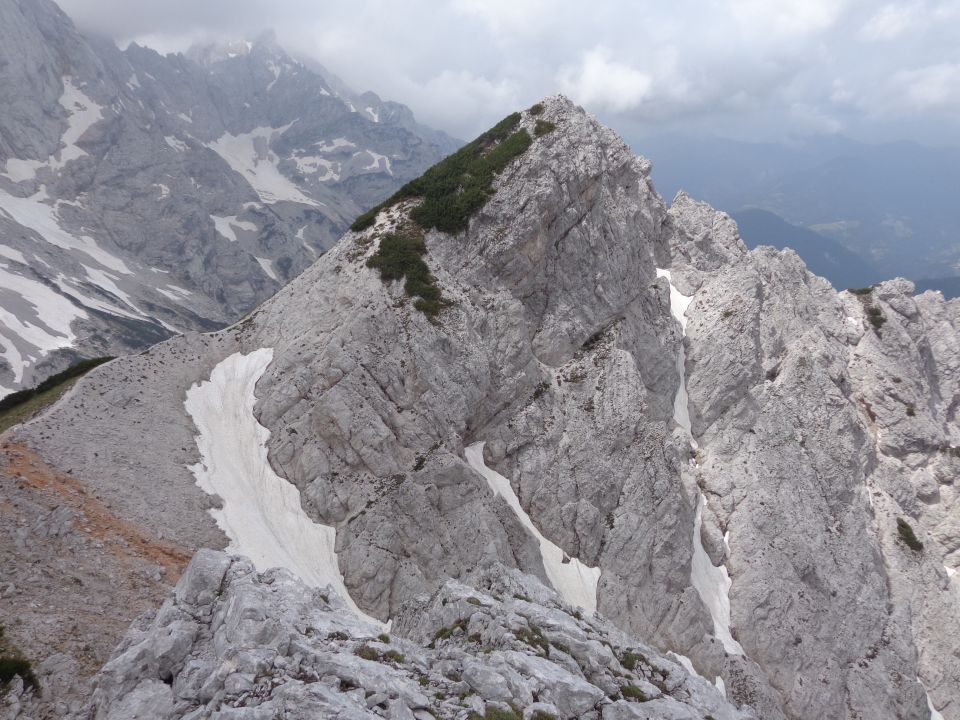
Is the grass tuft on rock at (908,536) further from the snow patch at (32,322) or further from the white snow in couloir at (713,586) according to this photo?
the snow patch at (32,322)

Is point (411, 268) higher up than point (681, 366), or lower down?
lower down

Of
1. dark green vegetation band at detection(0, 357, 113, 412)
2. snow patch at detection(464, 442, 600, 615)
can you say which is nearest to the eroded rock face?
snow patch at detection(464, 442, 600, 615)

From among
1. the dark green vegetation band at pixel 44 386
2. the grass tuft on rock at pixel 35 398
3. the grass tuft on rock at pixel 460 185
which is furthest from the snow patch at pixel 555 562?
the dark green vegetation band at pixel 44 386

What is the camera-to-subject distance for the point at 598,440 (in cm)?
4506

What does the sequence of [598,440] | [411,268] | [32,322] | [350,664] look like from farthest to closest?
[32,322] → [598,440] → [411,268] → [350,664]

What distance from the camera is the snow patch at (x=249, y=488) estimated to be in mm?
32094

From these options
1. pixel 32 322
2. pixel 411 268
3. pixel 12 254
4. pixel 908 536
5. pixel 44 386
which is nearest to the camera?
pixel 44 386

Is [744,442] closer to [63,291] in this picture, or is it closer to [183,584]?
[183,584]

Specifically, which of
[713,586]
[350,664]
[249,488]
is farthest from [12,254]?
[350,664]

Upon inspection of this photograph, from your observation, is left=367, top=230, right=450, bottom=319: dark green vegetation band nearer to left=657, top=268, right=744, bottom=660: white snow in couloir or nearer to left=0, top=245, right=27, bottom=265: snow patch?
left=657, top=268, right=744, bottom=660: white snow in couloir

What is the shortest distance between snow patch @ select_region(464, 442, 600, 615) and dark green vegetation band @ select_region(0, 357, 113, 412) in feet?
88.9

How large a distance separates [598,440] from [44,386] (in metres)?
39.0

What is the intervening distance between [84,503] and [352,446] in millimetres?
15033

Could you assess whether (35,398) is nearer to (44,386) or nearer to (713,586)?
(44,386)
